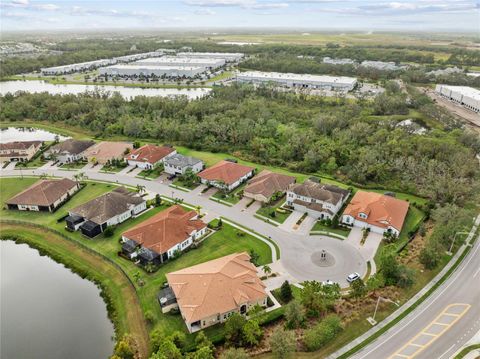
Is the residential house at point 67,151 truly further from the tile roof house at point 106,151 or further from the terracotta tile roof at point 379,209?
the terracotta tile roof at point 379,209

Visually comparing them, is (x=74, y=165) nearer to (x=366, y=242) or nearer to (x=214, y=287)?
(x=214, y=287)

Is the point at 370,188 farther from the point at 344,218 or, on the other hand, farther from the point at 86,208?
the point at 86,208

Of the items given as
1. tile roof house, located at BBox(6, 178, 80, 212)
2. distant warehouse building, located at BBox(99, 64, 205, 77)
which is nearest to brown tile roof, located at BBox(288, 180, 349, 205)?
tile roof house, located at BBox(6, 178, 80, 212)

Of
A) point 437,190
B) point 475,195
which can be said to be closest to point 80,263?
point 437,190

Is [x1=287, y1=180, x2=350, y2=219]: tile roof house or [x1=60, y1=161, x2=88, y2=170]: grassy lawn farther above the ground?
[x1=287, y1=180, x2=350, y2=219]: tile roof house

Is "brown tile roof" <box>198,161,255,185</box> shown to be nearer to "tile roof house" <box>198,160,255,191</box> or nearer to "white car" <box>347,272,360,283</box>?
"tile roof house" <box>198,160,255,191</box>

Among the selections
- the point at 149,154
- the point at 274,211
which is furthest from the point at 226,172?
the point at 149,154

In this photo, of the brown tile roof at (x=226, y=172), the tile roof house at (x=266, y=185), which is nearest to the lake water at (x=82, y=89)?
the brown tile roof at (x=226, y=172)
